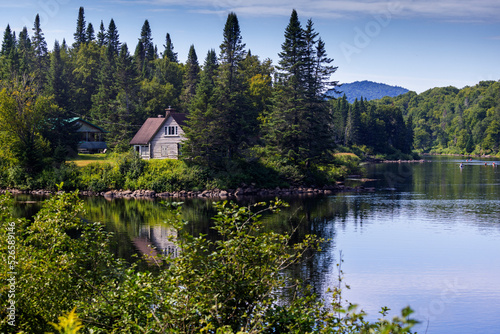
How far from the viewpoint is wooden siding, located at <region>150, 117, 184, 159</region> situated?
68188 millimetres

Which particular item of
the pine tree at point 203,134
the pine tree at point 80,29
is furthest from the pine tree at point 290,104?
the pine tree at point 80,29

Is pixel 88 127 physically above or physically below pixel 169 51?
below

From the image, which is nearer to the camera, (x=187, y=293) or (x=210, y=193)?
(x=187, y=293)

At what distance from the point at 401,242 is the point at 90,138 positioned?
67485 mm

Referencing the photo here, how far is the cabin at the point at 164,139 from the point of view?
224 feet

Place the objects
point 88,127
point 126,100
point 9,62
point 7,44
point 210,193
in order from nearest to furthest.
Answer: point 210,193
point 126,100
point 88,127
point 9,62
point 7,44

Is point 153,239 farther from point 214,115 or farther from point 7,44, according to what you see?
point 7,44

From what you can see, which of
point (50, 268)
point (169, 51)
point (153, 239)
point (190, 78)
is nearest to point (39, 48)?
point (169, 51)

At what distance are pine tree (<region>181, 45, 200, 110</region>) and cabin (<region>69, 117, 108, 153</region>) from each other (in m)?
16.4

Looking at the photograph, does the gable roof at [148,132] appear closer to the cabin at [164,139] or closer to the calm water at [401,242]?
the cabin at [164,139]

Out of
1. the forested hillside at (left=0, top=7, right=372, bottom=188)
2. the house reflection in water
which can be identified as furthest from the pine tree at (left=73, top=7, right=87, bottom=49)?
the house reflection in water

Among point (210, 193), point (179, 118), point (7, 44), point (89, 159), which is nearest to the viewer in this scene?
point (210, 193)

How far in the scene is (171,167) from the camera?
6206 centimetres

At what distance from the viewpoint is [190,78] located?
328 feet
